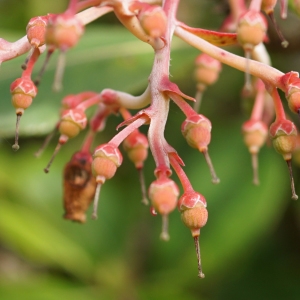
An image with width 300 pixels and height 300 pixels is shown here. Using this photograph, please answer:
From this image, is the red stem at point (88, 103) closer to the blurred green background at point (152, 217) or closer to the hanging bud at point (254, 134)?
the hanging bud at point (254, 134)

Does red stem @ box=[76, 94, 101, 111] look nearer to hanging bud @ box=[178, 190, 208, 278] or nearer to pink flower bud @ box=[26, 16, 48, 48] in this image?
pink flower bud @ box=[26, 16, 48, 48]

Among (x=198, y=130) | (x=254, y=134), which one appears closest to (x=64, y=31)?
(x=198, y=130)

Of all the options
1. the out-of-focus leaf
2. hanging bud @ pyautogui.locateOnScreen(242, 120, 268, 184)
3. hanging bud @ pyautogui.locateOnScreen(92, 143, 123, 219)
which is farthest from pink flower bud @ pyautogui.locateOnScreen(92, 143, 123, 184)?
the out-of-focus leaf

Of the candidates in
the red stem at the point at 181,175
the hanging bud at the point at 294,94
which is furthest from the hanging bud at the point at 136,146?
the hanging bud at the point at 294,94

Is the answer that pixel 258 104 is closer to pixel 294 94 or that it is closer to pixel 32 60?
pixel 294 94

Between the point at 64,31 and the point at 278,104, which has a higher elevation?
the point at 64,31
